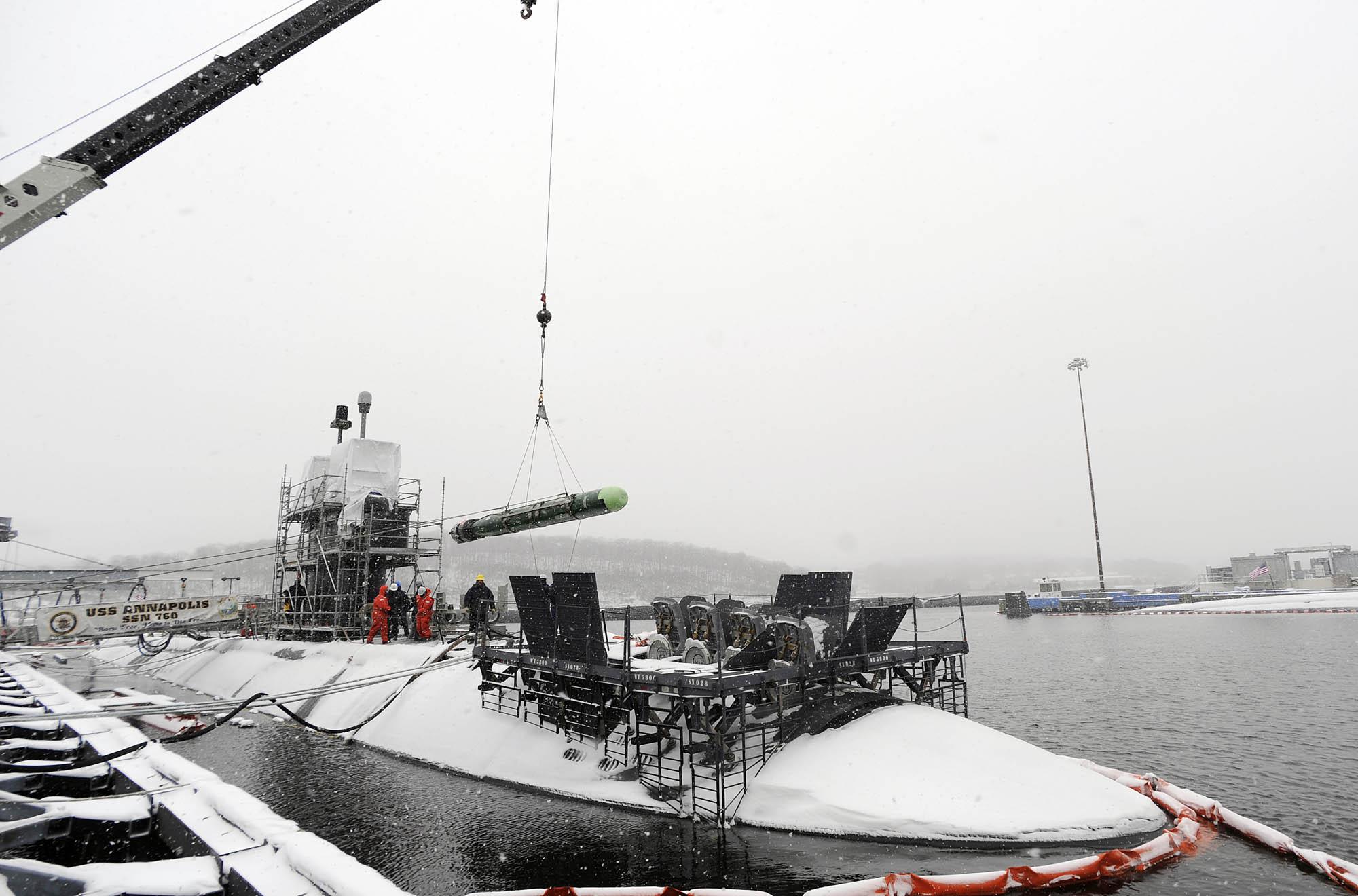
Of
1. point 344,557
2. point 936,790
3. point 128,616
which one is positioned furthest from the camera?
point 128,616

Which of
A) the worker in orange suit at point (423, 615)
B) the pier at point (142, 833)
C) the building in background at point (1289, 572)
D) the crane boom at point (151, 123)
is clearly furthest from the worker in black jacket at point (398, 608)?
the building in background at point (1289, 572)

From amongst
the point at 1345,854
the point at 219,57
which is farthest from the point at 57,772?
the point at 1345,854

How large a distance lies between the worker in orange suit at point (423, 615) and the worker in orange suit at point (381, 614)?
91cm

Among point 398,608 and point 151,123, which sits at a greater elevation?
point 151,123

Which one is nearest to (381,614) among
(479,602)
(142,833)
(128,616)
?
(479,602)

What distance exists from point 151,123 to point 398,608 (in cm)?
1689

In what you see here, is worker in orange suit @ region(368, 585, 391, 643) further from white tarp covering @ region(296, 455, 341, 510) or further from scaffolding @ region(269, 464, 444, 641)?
white tarp covering @ region(296, 455, 341, 510)

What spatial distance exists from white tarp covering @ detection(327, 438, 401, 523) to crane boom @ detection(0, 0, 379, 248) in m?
16.7

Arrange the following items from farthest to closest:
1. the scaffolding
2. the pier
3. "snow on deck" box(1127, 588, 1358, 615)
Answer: "snow on deck" box(1127, 588, 1358, 615)
the scaffolding
the pier

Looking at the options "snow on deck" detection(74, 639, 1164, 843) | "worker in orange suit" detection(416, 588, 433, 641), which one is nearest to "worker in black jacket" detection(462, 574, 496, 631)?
"worker in orange suit" detection(416, 588, 433, 641)

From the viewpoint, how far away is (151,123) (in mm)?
10078

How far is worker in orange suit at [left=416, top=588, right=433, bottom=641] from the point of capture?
23031 mm

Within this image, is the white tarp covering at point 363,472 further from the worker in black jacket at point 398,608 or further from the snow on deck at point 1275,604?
the snow on deck at point 1275,604

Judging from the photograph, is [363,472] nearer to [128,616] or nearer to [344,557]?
[344,557]
